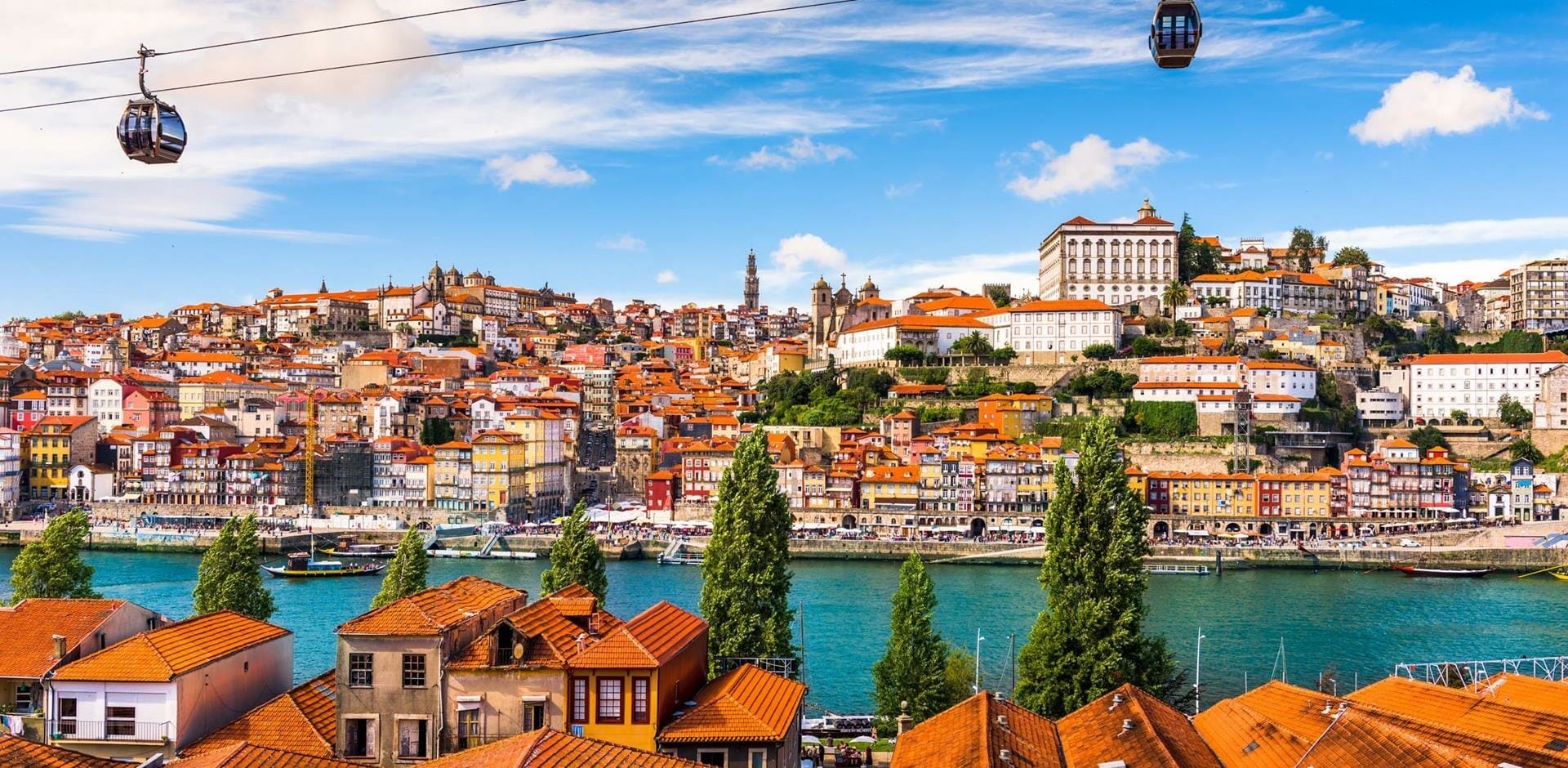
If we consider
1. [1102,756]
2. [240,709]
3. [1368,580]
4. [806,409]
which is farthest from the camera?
[806,409]

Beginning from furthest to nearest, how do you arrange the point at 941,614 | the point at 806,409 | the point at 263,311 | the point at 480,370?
the point at 263,311, the point at 480,370, the point at 806,409, the point at 941,614

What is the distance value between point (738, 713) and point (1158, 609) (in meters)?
22.2

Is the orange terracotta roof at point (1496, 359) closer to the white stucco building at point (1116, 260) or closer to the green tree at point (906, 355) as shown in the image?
the white stucco building at point (1116, 260)

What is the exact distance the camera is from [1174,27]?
223 inches

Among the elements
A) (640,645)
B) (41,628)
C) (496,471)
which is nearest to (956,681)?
(640,645)

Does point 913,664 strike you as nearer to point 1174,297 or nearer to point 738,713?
point 738,713

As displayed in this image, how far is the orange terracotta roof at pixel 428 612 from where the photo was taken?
8.90 metres

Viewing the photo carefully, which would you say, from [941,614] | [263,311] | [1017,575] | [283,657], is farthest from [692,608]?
[263,311]

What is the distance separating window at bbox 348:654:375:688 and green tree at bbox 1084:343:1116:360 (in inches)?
1850

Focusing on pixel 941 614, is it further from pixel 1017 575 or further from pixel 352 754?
pixel 352 754

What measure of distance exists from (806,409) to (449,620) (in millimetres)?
44043

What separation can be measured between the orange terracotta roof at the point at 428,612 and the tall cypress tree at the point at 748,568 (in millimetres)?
3703

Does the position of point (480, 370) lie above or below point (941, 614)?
above

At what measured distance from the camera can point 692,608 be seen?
92.1 ft
